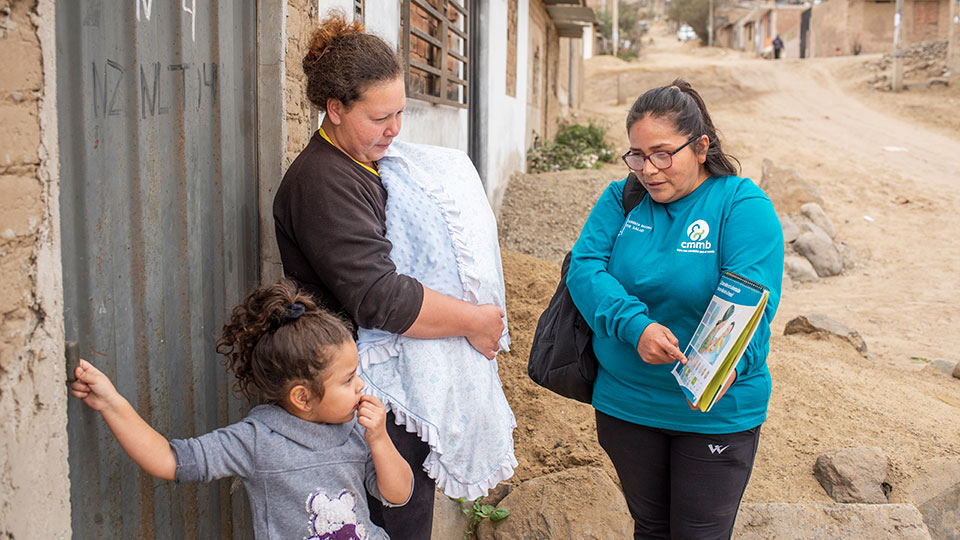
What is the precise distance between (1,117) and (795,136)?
1833 centimetres

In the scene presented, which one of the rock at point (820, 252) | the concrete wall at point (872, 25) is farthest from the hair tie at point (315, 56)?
the concrete wall at point (872, 25)

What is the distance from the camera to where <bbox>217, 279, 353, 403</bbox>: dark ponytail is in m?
1.77

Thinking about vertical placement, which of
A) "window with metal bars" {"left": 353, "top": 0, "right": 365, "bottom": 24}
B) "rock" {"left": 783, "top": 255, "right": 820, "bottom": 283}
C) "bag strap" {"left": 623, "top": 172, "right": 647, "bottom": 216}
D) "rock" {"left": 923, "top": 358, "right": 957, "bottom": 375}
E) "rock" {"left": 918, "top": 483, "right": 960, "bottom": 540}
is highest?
"window with metal bars" {"left": 353, "top": 0, "right": 365, "bottom": 24}

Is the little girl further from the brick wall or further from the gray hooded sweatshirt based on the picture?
the brick wall

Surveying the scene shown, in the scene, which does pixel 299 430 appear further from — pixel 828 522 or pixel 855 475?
pixel 855 475

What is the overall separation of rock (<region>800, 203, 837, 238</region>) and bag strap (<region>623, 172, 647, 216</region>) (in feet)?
31.3

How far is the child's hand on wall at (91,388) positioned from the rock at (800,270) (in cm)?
913

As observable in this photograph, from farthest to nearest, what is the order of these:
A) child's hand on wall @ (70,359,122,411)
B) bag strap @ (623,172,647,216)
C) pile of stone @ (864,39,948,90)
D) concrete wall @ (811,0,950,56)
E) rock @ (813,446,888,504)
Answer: concrete wall @ (811,0,950,56)
pile of stone @ (864,39,948,90)
rock @ (813,446,888,504)
bag strap @ (623,172,647,216)
child's hand on wall @ (70,359,122,411)

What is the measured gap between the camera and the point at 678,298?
7.04ft

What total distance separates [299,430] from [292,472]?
0.32 feet

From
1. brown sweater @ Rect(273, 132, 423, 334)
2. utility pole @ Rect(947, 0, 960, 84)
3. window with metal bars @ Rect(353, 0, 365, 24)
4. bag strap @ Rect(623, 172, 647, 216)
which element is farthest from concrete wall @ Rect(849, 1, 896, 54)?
brown sweater @ Rect(273, 132, 423, 334)

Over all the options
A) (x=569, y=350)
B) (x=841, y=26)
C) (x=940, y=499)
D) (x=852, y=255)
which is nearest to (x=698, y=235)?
(x=569, y=350)

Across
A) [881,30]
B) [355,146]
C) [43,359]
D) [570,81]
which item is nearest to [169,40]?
[355,146]

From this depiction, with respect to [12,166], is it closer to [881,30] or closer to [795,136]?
[795,136]
